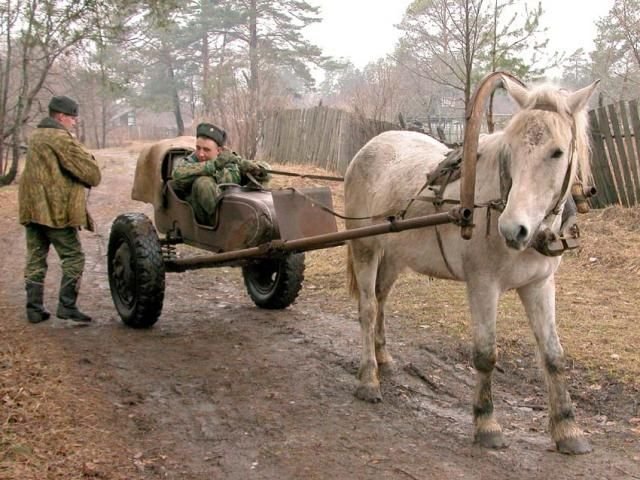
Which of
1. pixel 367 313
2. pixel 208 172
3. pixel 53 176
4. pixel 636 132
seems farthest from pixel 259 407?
pixel 636 132

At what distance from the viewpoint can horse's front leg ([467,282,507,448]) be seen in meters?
4.03

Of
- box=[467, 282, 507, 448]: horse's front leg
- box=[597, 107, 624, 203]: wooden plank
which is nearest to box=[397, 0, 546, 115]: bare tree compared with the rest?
box=[597, 107, 624, 203]: wooden plank

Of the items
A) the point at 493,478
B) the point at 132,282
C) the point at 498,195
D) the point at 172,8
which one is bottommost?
the point at 493,478

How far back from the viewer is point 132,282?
626 cm

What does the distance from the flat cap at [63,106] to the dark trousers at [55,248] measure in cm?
112

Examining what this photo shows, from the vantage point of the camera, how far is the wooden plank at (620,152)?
10.5 metres

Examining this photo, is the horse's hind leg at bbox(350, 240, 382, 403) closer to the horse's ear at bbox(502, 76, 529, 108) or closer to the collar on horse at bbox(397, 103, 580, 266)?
the collar on horse at bbox(397, 103, 580, 266)

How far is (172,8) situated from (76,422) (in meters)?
7.37

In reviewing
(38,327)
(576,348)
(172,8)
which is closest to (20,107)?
(172,8)

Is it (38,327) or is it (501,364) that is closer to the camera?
(501,364)

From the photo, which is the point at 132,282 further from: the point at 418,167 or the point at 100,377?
the point at 418,167

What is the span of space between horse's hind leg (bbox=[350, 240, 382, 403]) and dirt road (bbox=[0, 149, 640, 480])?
126mm

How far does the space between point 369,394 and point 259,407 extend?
80 cm

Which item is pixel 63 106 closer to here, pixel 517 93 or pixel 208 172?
pixel 208 172
